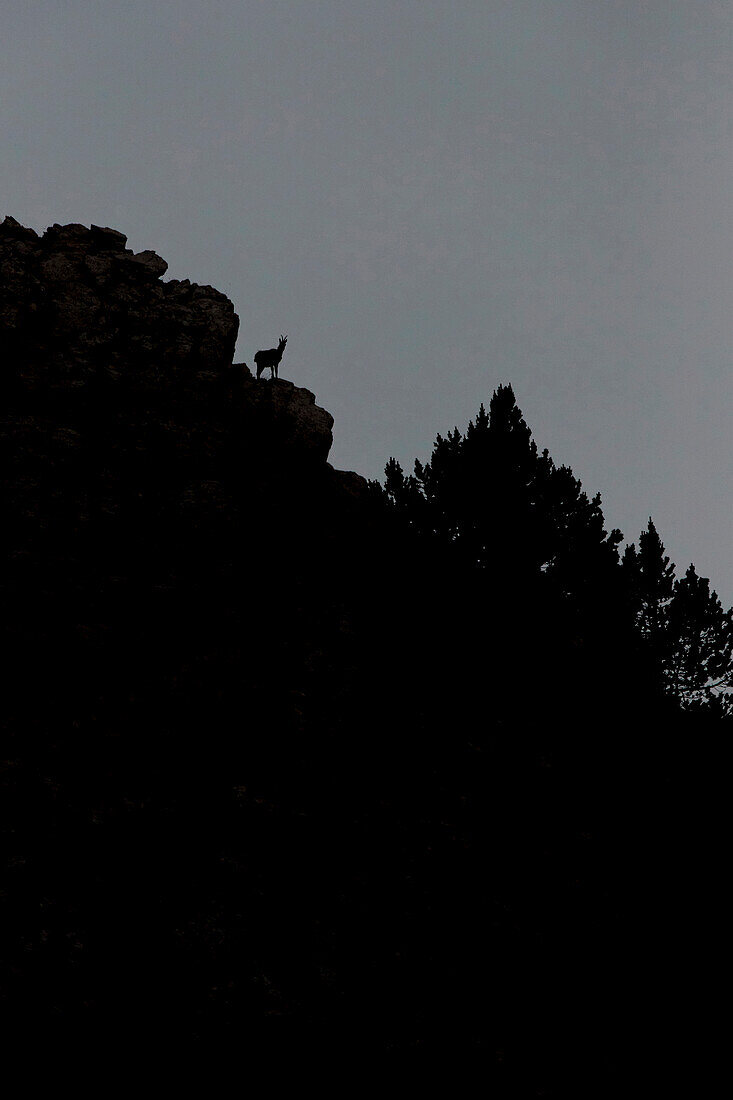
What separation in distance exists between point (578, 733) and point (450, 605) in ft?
18.6

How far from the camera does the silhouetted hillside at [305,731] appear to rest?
35.9ft

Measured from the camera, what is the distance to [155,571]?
64.8ft

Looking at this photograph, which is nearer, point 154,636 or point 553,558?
point 154,636

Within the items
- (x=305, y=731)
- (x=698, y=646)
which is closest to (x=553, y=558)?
(x=698, y=646)

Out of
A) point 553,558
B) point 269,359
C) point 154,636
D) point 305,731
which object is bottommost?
point 305,731

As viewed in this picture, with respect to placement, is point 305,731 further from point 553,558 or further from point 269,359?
point 269,359

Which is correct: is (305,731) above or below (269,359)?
below

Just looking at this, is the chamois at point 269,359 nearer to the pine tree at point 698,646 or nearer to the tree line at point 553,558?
the tree line at point 553,558

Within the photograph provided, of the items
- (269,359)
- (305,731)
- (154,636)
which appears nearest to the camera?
(305,731)

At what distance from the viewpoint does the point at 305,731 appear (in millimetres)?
16062

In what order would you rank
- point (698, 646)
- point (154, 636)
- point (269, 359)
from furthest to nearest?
point (269, 359), point (698, 646), point (154, 636)

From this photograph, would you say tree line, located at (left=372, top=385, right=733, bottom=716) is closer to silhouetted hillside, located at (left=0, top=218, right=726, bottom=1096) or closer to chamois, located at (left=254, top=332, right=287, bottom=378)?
silhouetted hillside, located at (left=0, top=218, right=726, bottom=1096)

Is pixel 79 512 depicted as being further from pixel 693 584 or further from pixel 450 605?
pixel 693 584

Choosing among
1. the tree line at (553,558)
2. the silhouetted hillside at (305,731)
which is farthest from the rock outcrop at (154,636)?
the tree line at (553,558)
